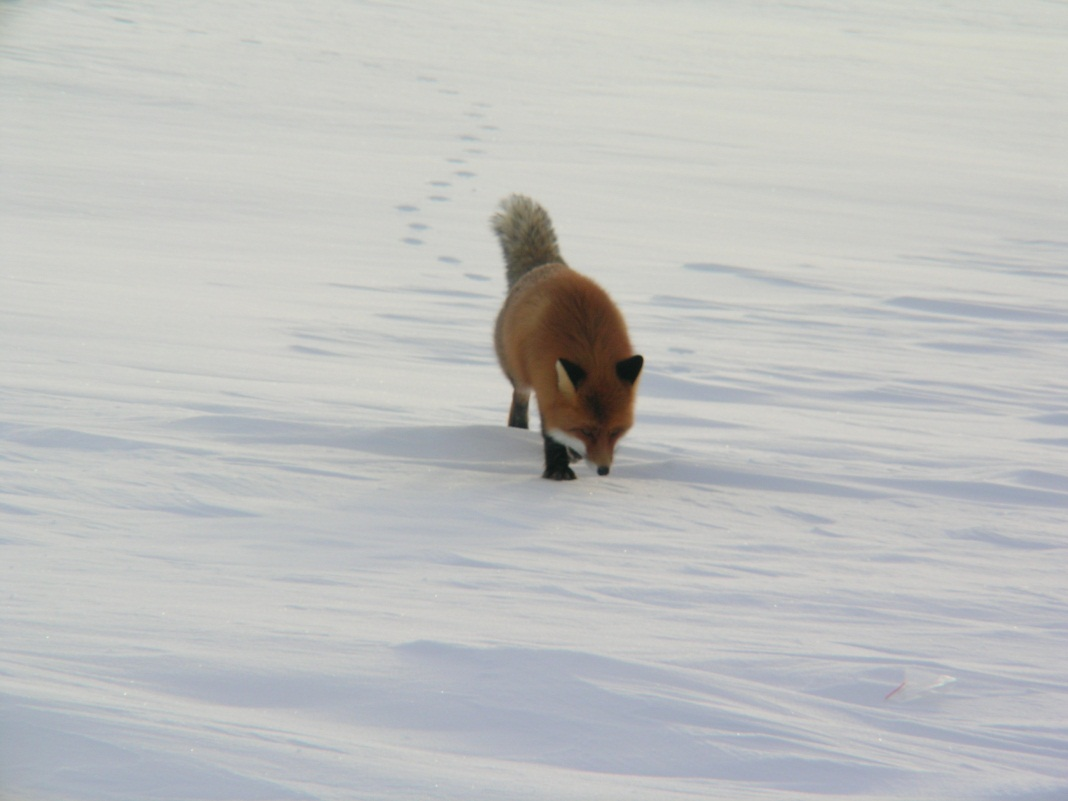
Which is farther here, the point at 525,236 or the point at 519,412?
the point at 525,236

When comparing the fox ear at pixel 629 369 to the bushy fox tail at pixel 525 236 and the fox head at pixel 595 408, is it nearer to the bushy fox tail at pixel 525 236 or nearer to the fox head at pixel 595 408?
the fox head at pixel 595 408

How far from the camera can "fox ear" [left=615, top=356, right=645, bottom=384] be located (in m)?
5.30

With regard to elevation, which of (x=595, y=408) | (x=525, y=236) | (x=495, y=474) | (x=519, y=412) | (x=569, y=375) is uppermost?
(x=525, y=236)

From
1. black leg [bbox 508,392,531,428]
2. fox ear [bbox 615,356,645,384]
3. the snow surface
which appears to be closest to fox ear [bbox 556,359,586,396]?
fox ear [bbox 615,356,645,384]

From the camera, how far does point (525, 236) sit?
7.05m

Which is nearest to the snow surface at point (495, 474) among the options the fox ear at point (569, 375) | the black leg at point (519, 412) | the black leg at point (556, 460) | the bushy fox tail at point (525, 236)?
the black leg at point (556, 460)

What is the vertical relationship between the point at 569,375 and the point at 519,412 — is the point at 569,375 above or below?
above

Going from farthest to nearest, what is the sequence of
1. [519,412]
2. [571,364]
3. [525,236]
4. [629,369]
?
[525,236] → [519,412] → [629,369] → [571,364]

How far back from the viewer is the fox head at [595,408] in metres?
5.33

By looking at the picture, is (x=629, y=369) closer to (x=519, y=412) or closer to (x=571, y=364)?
(x=571, y=364)

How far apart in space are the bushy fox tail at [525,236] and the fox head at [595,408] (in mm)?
1737

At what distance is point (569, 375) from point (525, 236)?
198 cm

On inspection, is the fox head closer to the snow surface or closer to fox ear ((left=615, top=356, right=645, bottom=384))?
fox ear ((left=615, top=356, right=645, bottom=384))

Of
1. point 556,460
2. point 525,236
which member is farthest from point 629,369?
point 525,236
